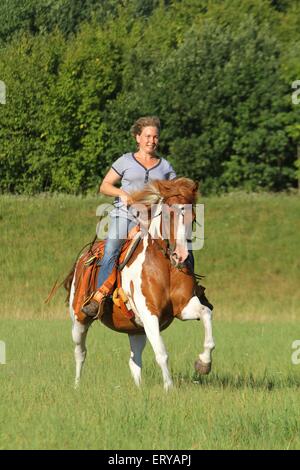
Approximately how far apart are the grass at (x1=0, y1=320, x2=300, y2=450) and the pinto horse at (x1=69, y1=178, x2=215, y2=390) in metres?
0.55

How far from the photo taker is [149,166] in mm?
14125

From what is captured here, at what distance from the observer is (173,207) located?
524 inches

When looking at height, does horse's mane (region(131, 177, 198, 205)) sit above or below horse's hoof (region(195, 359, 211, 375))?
above

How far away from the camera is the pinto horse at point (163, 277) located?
525 inches

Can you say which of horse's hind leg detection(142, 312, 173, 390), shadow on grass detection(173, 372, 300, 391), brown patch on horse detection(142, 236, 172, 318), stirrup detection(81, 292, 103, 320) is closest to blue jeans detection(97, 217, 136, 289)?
stirrup detection(81, 292, 103, 320)

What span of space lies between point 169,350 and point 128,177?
7.51 metres

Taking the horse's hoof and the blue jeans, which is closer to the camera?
the horse's hoof

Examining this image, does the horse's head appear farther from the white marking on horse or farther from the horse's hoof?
Result: the horse's hoof

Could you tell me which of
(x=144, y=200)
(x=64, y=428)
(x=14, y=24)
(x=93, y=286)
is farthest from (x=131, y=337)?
(x=14, y=24)

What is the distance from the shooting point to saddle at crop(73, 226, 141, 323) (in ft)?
46.6
